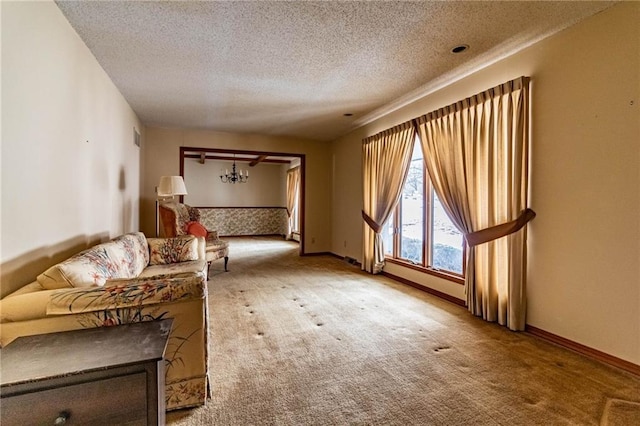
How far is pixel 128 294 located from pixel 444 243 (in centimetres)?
330

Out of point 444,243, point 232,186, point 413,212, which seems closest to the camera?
point 444,243

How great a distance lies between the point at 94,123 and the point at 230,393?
2647 mm

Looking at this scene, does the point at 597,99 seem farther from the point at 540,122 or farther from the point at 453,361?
the point at 453,361

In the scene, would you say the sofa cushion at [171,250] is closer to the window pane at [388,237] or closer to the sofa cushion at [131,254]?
the sofa cushion at [131,254]

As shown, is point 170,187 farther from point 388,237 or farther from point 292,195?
point 292,195

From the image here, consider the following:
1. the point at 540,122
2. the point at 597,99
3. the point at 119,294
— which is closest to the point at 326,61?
the point at 540,122

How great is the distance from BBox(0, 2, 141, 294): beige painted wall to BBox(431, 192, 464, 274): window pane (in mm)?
3637

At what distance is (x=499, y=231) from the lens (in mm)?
2785

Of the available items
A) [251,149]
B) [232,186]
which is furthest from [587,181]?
[232,186]

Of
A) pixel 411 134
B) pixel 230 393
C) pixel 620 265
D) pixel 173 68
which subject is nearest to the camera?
pixel 230 393

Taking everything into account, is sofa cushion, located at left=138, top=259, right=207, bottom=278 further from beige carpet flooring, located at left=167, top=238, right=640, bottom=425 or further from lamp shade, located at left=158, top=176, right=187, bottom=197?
lamp shade, located at left=158, top=176, right=187, bottom=197

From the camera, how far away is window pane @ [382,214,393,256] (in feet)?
15.4

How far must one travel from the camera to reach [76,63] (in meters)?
2.43

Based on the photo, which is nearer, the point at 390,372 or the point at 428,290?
the point at 390,372
